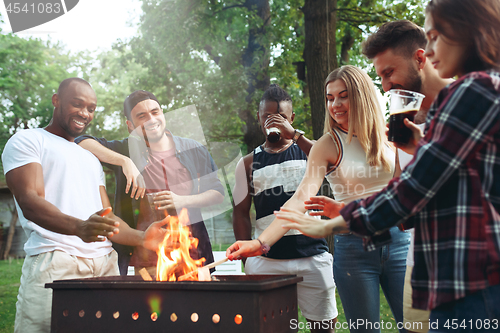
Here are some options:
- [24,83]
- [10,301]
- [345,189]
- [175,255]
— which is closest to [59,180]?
[175,255]

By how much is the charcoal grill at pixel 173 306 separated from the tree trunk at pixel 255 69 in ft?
25.6

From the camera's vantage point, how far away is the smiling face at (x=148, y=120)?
3.46 metres

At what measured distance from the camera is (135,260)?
3.19m

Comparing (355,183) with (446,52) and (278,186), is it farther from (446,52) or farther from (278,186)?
(446,52)

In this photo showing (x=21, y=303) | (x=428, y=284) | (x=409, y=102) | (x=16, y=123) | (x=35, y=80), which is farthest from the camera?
(x=35, y=80)

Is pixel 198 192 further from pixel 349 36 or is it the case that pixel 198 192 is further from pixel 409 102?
pixel 349 36

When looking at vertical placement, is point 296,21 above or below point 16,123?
above

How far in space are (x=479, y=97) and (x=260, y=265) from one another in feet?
8.17

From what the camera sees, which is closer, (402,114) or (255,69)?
(402,114)

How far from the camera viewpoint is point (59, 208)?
2854 millimetres

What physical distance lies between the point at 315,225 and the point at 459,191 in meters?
0.55

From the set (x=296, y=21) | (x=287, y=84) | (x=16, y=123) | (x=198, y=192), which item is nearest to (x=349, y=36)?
(x=296, y=21)

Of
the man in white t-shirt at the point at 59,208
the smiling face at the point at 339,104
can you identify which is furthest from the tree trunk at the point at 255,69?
the smiling face at the point at 339,104

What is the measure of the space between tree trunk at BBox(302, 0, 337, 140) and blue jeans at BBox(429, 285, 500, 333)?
19.2ft
